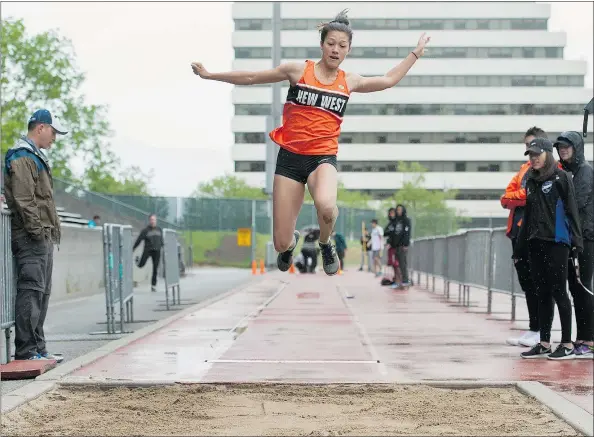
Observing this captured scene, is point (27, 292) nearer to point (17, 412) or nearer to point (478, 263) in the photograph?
point (17, 412)

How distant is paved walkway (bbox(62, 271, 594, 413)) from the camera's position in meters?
10.2

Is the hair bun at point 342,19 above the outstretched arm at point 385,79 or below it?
above

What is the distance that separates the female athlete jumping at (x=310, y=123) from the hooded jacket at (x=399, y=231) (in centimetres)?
1861

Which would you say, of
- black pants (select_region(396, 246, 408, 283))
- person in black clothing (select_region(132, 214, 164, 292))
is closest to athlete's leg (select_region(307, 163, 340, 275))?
black pants (select_region(396, 246, 408, 283))

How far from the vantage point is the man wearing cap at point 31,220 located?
10.6 metres

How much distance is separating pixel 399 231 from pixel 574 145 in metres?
14.9

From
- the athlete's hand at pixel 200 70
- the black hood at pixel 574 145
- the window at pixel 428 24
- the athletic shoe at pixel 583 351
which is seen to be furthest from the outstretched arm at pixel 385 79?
the window at pixel 428 24

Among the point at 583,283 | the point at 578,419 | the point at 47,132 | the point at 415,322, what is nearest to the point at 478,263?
the point at 415,322

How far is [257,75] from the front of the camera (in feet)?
24.8

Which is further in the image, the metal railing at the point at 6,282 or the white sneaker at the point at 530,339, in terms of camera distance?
the white sneaker at the point at 530,339

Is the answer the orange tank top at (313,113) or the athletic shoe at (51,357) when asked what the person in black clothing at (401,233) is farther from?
the orange tank top at (313,113)

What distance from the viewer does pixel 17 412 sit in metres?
Result: 8.03

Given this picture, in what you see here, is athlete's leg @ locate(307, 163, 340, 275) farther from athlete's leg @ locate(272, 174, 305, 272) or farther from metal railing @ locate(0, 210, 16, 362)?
metal railing @ locate(0, 210, 16, 362)

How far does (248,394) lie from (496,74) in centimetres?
10133
